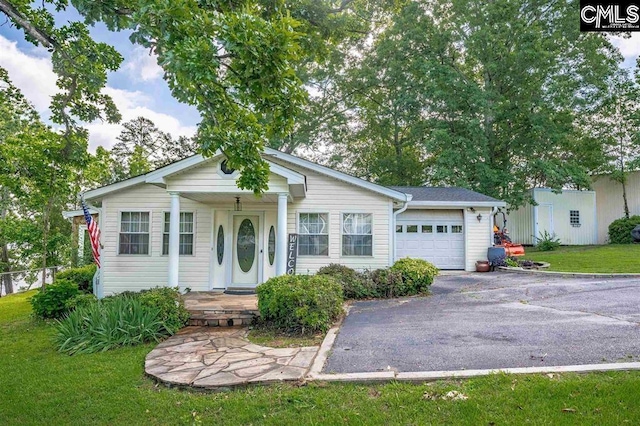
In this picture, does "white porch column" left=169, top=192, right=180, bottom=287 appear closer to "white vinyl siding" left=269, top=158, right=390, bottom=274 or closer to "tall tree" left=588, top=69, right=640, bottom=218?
"white vinyl siding" left=269, top=158, right=390, bottom=274

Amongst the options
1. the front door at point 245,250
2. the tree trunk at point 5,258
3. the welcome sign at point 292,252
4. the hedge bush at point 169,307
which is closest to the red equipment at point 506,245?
the welcome sign at point 292,252

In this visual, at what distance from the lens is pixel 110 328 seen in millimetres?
6016

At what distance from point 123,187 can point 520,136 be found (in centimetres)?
1836

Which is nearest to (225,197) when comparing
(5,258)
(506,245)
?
(506,245)

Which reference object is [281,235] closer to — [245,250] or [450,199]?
[245,250]

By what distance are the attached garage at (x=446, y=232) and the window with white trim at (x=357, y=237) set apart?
3902mm

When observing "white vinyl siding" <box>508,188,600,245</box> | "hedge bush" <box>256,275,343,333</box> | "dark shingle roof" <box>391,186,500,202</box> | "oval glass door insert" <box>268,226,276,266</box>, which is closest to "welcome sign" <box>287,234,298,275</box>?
"oval glass door insert" <box>268,226,276,266</box>

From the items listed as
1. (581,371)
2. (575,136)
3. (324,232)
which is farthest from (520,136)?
(581,371)

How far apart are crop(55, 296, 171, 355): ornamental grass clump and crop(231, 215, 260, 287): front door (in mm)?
3777

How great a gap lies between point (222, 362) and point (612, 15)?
12.9 metres

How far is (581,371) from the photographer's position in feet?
12.4

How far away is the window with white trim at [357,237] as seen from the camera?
33.3 ft

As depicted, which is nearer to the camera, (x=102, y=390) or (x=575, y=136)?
(x=102, y=390)

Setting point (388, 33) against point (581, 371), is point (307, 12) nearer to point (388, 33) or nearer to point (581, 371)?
point (581, 371)
